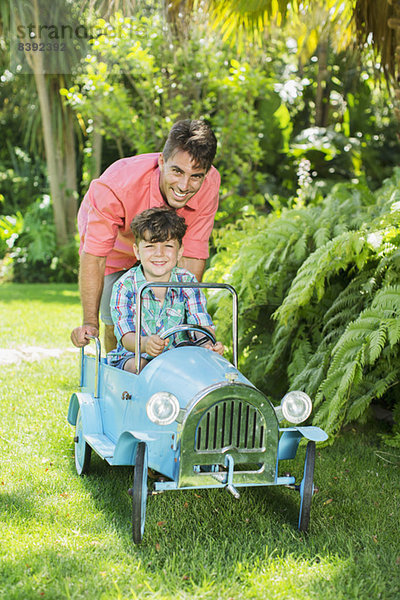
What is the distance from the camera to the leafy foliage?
150 inches

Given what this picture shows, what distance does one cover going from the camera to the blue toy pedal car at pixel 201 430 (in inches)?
103

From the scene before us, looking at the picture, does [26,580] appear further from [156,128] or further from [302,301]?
[156,128]

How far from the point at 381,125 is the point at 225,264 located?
10.8 m

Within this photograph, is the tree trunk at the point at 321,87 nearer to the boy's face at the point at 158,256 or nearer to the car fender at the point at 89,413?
the boy's face at the point at 158,256

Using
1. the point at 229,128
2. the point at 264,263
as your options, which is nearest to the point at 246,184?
the point at 229,128

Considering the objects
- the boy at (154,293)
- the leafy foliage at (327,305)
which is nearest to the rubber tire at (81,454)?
the boy at (154,293)

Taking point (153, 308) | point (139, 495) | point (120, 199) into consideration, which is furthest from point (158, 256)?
point (139, 495)

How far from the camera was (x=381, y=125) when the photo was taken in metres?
15.6

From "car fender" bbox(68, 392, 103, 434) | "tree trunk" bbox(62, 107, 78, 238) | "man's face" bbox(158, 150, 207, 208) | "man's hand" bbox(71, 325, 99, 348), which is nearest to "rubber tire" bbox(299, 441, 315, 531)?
"car fender" bbox(68, 392, 103, 434)

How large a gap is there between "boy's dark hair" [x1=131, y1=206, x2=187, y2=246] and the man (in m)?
0.21

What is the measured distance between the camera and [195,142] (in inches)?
136

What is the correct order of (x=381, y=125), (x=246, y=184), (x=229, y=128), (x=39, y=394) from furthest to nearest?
(x=381, y=125) < (x=246, y=184) < (x=229, y=128) < (x=39, y=394)

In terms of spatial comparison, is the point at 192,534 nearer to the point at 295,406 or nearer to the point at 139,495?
the point at 139,495

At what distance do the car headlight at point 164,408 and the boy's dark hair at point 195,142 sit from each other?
145 centimetres
